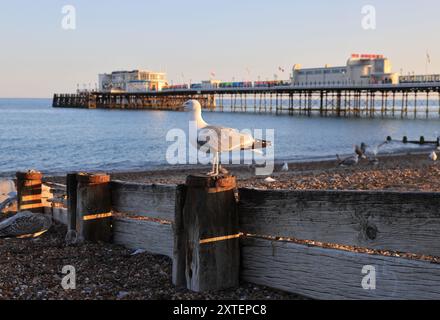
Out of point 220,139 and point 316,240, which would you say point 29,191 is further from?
point 316,240

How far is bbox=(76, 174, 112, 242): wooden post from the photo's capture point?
5262 mm

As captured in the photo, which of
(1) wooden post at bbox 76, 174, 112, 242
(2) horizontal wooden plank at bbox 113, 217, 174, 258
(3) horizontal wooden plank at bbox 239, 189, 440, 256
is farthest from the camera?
(1) wooden post at bbox 76, 174, 112, 242

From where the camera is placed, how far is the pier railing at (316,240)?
3.27 m

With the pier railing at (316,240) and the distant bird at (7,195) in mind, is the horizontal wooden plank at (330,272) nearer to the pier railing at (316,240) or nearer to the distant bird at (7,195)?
the pier railing at (316,240)

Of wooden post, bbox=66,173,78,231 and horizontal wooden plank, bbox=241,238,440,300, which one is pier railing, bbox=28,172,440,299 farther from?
wooden post, bbox=66,173,78,231

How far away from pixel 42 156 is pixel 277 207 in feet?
87.5

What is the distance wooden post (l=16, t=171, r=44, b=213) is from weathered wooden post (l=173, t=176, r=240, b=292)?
3.48 meters

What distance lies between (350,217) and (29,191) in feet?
15.5

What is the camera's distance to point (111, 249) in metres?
5.15

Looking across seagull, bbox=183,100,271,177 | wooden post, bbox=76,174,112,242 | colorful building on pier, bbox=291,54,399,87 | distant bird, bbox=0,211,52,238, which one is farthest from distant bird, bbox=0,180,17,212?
colorful building on pier, bbox=291,54,399,87

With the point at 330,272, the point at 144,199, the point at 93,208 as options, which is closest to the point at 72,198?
the point at 93,208

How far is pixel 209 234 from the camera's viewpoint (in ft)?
12.6

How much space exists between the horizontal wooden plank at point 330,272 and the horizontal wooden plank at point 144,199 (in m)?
0.96
